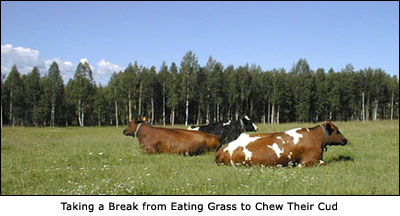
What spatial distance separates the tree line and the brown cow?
47587 mm

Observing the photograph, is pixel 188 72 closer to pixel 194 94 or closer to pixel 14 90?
pixel 194 94

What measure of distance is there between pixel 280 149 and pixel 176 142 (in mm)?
4499

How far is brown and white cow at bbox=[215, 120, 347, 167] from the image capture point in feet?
32.8

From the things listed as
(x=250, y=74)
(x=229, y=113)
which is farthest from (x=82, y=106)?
(x=250, y=74)

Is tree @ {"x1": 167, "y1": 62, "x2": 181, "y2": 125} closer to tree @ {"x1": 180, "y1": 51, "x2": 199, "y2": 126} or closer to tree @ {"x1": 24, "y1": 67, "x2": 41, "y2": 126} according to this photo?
tree @ {"x1": 180, "y1": 51, "x2": 199, "y2": 126}

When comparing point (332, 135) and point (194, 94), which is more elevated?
point (194, 94)

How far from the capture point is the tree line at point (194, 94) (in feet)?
220

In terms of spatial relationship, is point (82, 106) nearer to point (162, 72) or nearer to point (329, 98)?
→ point (162, 72)

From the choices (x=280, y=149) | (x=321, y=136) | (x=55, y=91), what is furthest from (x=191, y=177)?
(x=55, y=91)

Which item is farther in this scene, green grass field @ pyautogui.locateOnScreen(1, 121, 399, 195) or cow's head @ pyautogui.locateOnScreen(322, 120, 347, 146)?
cow's head @ pyautogui.locateOnScreen(322, 120, 347, 146)

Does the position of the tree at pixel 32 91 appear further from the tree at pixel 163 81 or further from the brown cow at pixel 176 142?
the brown cow at pixel 176 142

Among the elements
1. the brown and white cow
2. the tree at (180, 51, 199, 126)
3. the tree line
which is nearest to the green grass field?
the brown and white cow

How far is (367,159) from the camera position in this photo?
1145 cm

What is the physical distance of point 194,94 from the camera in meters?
66.8
